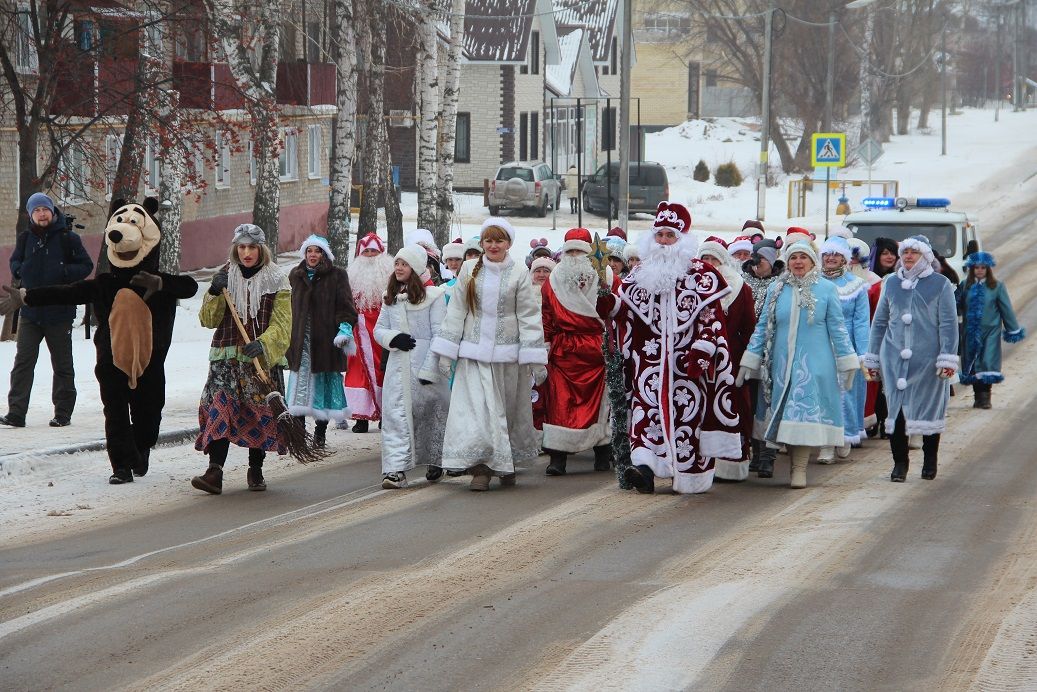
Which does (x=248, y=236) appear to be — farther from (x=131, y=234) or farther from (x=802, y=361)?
(x=802, y=361)

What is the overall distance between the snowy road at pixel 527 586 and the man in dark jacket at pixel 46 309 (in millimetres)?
2371

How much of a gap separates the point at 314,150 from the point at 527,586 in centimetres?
3396

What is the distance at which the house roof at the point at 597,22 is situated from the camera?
77.8m

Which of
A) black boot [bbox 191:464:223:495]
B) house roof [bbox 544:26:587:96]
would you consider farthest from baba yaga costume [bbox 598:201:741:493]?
house roof [bbox 544:26:587:96]

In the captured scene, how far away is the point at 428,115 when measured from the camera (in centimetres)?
3058

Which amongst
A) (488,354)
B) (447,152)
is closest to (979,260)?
(488,354)

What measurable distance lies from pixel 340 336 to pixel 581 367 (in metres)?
2.14

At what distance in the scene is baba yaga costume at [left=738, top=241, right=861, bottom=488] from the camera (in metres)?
11.3

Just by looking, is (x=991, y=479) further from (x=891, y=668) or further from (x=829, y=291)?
(x=891, y=668)

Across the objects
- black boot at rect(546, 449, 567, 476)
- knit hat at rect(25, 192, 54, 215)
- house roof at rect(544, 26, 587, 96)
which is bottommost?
black boot at rect(546, 449, 567, 476)

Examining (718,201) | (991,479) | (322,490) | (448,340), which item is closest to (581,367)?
(448,340)

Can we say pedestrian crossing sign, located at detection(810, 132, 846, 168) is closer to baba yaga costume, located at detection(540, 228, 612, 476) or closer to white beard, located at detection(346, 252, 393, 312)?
white beard, located at detection(346, 252, 393, 312)

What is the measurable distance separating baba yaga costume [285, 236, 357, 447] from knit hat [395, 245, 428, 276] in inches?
70.5

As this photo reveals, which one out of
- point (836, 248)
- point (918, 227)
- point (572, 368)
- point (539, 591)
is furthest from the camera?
point (918, 227)
